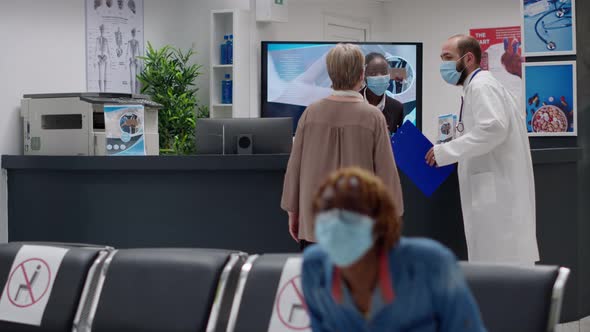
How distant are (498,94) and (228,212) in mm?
1664

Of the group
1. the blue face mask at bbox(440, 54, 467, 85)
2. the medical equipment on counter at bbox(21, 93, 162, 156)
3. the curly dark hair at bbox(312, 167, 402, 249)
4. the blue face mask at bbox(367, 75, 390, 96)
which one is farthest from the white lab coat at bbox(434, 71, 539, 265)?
the curly dark hair at bbox(312, 167, 402, 249)

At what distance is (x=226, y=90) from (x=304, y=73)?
83 centimetres

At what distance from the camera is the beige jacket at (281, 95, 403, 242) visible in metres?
3.53

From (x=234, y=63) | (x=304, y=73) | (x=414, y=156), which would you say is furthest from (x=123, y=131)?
(x=304, y=73)

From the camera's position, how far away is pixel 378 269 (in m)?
1.74

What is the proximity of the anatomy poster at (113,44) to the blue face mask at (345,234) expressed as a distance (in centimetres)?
540

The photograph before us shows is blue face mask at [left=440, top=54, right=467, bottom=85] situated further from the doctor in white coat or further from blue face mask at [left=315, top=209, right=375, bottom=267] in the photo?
blue face mask at [left=315, top=209, right=375, bottom=267]

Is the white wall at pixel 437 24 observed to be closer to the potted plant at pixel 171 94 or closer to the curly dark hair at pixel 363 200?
the potted plant at pixel 171 94

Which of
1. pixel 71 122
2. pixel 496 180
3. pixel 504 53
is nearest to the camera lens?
pixel 496 180

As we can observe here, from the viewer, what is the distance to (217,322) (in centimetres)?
253

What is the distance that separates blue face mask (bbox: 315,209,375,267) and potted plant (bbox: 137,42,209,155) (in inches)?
220

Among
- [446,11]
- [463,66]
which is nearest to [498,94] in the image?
[463,66]

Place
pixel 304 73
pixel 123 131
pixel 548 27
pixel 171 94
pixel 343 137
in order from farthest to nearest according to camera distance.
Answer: pixel 304 73 < pixel 171 94 < pixel 548 27 < pixel 123 131 < pixel 343 137

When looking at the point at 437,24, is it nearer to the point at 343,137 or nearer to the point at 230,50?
the point at 230,50
